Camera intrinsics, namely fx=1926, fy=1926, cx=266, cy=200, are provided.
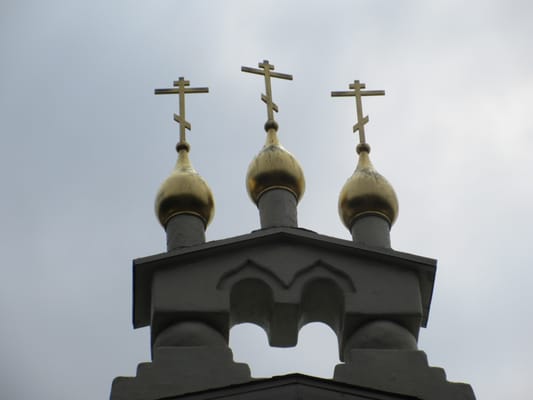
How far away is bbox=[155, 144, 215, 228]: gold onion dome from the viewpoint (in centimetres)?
1552

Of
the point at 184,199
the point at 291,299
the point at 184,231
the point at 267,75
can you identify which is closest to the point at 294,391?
the point at 291,299

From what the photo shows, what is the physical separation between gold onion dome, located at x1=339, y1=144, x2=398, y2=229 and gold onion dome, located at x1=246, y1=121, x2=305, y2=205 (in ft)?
1.25

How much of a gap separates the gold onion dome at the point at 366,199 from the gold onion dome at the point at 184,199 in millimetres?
1095

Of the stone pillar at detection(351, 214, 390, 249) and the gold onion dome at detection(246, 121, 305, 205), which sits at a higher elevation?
the gold onion dome at detection(246, 121, 305, 205)

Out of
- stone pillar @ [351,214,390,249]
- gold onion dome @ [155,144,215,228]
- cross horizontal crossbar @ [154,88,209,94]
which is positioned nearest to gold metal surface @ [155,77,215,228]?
gold onion dome @ [155,144,215,228]

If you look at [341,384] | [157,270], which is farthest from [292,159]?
[341,384]

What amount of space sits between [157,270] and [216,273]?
0.47m

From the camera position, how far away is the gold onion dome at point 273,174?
15641 mm

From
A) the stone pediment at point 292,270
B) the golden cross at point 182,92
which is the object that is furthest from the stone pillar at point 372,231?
the golden cross at point 182,92

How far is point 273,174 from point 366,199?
0.78m

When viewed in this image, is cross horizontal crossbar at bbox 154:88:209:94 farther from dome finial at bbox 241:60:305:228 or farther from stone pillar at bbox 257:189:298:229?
stone pillar at bbox 257:189:298:229

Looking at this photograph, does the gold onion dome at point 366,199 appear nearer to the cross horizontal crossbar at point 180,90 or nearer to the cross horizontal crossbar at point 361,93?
the cross horizontal crossbar at point 361,93

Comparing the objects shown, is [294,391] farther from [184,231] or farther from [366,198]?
[366,198]

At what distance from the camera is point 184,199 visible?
1552cm
